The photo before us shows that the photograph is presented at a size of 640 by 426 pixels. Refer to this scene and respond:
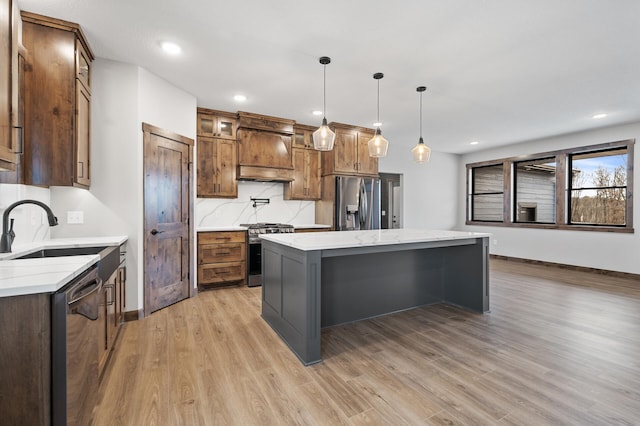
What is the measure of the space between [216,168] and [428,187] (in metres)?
5.02

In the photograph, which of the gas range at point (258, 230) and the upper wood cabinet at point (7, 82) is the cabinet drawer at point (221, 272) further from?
the upper wood cabinet at point (7, 82)

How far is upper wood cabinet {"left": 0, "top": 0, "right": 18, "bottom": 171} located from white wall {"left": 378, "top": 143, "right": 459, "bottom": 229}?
5718mm

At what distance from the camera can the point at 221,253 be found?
427cm

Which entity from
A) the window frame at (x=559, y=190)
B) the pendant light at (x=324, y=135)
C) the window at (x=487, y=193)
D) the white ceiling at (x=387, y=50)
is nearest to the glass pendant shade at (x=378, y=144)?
the pendant light at (x=324, y=135)

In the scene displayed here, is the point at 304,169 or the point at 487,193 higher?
the point at 304,169

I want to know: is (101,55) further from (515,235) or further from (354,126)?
(515,235)

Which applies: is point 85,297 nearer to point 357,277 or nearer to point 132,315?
point 132,315

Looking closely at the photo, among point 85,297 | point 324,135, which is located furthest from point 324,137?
point 85,297

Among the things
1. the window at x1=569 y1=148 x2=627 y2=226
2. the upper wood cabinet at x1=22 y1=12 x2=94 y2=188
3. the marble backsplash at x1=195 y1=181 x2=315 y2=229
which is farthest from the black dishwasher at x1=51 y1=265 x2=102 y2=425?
the window at x1=569 y1=148 x2=627 y2=226

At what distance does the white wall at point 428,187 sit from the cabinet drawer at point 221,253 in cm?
365

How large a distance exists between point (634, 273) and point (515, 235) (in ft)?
6.34

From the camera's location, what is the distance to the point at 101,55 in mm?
2914

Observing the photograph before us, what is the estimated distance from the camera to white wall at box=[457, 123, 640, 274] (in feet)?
16.4

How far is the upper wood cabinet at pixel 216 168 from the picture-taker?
4.41m
